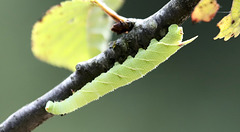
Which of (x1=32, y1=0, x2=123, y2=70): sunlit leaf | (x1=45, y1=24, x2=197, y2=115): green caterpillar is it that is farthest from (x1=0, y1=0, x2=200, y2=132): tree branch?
(x1=32, y1=0, x2=123, y2=70): sunlit leaf

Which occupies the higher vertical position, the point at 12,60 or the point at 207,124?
the point at 12,60

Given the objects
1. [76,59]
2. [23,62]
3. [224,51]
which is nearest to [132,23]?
[76,59]

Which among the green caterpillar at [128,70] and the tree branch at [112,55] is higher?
the tree branch at [112,55]

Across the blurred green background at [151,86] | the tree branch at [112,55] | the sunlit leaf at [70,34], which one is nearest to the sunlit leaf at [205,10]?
the tree branch at [112,55]

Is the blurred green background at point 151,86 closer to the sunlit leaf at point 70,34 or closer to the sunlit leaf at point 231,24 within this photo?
the sunlit leaf at point 70,34

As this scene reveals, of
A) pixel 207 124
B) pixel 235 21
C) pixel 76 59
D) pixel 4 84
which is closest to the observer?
pixel 235 21

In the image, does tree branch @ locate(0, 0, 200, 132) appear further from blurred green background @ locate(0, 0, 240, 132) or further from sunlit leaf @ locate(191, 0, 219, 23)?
blurred green background @ locate(0, 0, 240, 132)

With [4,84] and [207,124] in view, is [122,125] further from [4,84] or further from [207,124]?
[4,84]
